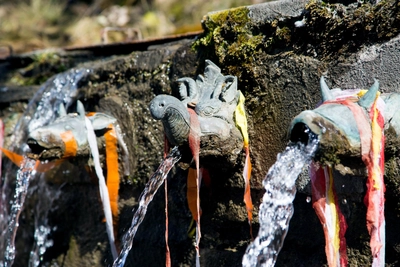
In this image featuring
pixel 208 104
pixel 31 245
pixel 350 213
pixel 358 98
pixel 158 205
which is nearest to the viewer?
pixel 358 98

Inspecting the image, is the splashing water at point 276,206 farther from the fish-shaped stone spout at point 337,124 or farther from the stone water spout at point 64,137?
the stone water spout at point 64,137

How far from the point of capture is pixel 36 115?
11.2 feet

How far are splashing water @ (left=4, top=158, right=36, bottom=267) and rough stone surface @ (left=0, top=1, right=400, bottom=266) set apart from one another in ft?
0.81

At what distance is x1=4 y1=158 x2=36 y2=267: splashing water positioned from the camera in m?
2.97

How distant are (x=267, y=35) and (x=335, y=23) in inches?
12.3

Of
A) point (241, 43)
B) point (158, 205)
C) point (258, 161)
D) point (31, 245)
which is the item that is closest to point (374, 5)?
point (241, 43)

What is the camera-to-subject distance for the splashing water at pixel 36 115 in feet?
11.0

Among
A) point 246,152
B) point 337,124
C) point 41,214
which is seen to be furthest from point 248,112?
point 41,214

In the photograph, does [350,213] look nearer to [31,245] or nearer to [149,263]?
[149,263]

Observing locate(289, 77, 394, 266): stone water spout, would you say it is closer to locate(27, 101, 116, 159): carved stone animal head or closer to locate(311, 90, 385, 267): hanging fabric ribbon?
locate(311, 90, 385, 267): hanging fabric ribbon

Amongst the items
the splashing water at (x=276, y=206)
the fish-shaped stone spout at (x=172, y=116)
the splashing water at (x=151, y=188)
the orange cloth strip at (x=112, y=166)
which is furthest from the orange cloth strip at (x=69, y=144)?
the splashing water at (x=276, y=206)

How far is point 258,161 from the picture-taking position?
2438 mm

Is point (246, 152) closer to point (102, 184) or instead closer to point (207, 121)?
point (207, 121)

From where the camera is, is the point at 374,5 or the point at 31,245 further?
the point at 31,245
